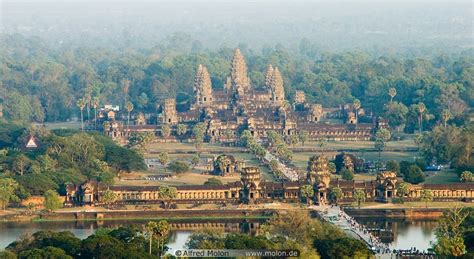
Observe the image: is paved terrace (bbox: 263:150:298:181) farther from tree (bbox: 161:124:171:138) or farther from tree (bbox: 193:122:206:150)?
tree (bbox: 161:124:171:138)

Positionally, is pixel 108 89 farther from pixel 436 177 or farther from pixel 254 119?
pixel 436 177

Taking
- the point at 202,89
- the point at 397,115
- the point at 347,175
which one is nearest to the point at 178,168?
the point at 347,175

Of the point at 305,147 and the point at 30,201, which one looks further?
the point at 305,147

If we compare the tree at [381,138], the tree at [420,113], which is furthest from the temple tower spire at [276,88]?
the tree at [381,138]

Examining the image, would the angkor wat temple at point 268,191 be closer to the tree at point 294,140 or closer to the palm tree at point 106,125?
the tree at point 294,140

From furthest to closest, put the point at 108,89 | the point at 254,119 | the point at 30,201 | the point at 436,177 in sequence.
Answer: the point at 108,89, the point at 254,119, the point at 436,177, the point at 30,201

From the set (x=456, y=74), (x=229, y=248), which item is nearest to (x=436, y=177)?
(x=229, y=248)

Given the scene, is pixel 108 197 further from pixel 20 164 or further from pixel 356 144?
pixel 356 144
